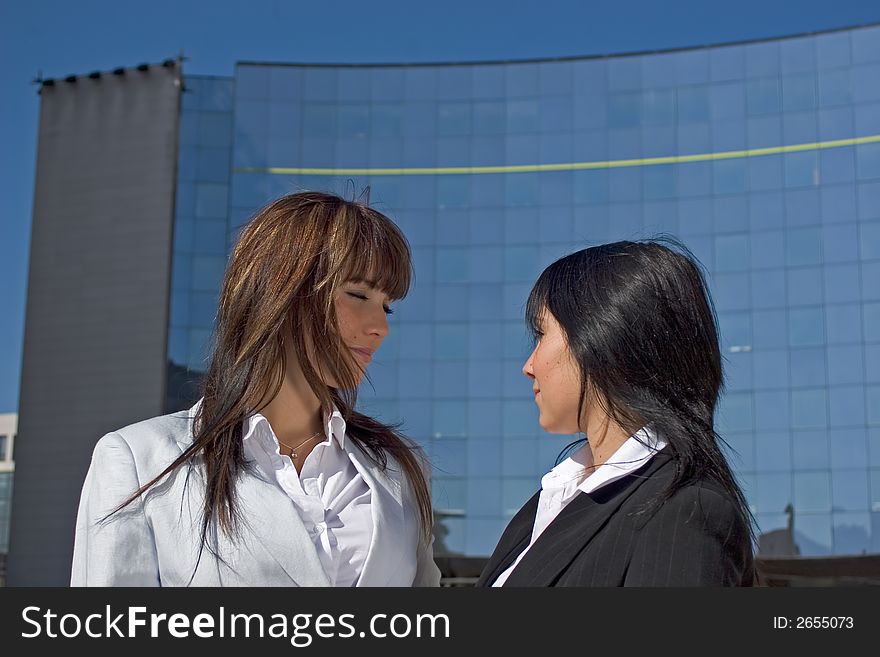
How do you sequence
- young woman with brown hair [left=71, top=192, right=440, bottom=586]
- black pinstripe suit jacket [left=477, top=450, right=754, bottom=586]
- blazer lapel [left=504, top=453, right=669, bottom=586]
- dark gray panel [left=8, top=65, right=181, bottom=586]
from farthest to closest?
dark gray panel [left=8, top=65, right=181, bottom=586] < young woman with brown hair [left=71, top=192, right=440, bottom=586] < blazer lapel [left=504, top=453, right=669, bottom=586] < black pinstripe suit jacket [left=477, top=450, right=754, bottom=586]

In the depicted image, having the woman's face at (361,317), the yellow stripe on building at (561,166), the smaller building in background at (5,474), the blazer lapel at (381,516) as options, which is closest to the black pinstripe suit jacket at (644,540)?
the blazer lapel at (381,516)

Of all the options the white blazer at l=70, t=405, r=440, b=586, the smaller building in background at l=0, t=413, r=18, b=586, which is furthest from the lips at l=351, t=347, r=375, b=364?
the smaller building in background at l=0, t=413, r=18, b=586

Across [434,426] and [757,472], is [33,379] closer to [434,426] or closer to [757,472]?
[434,426]

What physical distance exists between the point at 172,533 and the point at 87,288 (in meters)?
29.2

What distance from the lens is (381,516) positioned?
2.78m

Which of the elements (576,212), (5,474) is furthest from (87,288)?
(576,212)

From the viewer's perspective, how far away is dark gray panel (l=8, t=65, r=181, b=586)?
2944 centimetres

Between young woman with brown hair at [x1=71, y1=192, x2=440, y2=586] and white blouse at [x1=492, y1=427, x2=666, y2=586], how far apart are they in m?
0.38

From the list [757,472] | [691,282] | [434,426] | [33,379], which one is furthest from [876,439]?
[691,282]

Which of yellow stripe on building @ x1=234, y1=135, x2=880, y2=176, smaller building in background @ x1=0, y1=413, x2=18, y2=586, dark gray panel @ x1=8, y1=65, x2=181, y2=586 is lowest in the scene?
smaller building in background @ x1=0, y1=413, x2=18, y2=586

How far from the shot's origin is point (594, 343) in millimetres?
2510

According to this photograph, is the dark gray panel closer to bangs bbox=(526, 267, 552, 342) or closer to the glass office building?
the glass office building

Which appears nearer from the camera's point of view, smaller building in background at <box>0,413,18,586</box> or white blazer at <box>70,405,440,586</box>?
white blazer at <box>70,405,440,586</box>

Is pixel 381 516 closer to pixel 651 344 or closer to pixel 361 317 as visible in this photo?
pixel 361 317
